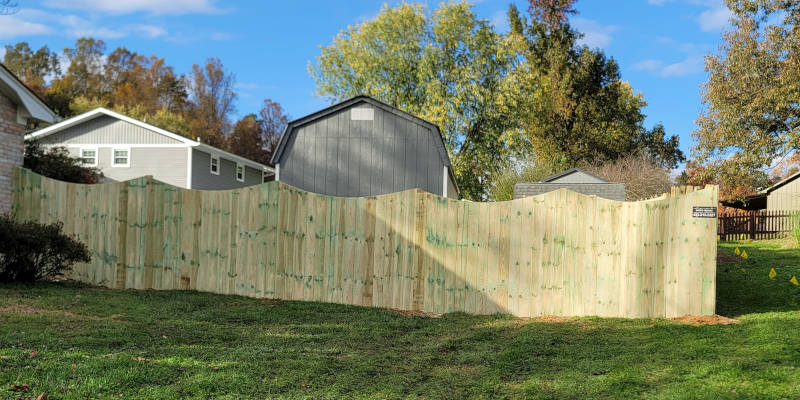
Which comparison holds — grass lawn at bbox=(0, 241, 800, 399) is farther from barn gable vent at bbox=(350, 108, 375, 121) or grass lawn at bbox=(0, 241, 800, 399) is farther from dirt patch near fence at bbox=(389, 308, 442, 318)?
barn gable vent at bbox=(350, 108, 375, 121)

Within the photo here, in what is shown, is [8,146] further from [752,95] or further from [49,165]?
[752,95]

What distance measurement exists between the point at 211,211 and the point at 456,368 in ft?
17.4

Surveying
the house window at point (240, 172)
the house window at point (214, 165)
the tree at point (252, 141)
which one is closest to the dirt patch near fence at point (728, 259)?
the house window at point (214, 165)

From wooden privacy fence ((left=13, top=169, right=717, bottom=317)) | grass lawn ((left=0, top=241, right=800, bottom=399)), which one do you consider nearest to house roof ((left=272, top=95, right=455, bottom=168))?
wooden privacy fence ((left=13, top=169, right=717, bottom=317))

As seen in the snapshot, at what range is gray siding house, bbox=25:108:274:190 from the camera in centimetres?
2747

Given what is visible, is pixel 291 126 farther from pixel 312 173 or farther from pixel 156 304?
pixel 156 304

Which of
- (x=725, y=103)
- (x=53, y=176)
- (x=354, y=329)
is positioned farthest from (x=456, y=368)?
(x=725, y=103)

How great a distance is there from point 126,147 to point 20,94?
57.8 feet

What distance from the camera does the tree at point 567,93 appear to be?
41094mm

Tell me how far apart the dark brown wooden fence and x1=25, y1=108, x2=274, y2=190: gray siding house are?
2363 centimetres

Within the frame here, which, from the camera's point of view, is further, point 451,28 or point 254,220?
point 451,28

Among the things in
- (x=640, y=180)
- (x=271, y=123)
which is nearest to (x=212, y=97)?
(x=271, y=123)

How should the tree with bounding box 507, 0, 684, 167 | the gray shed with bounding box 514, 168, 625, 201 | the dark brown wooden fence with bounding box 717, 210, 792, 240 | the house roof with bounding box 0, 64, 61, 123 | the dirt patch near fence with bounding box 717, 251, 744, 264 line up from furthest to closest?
the tree with bounding box 507, 0, 684, 167
the dark brown wooden fence with bounding box 717, 210, 792, 240
the gray shed with bounding box 514, 168, 625, 201
the dirt patch near fence with bounding box 717, 251, 744, 264
the house roof with bounding box 0, 64, 61, 123

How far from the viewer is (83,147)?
27922 millimetres
